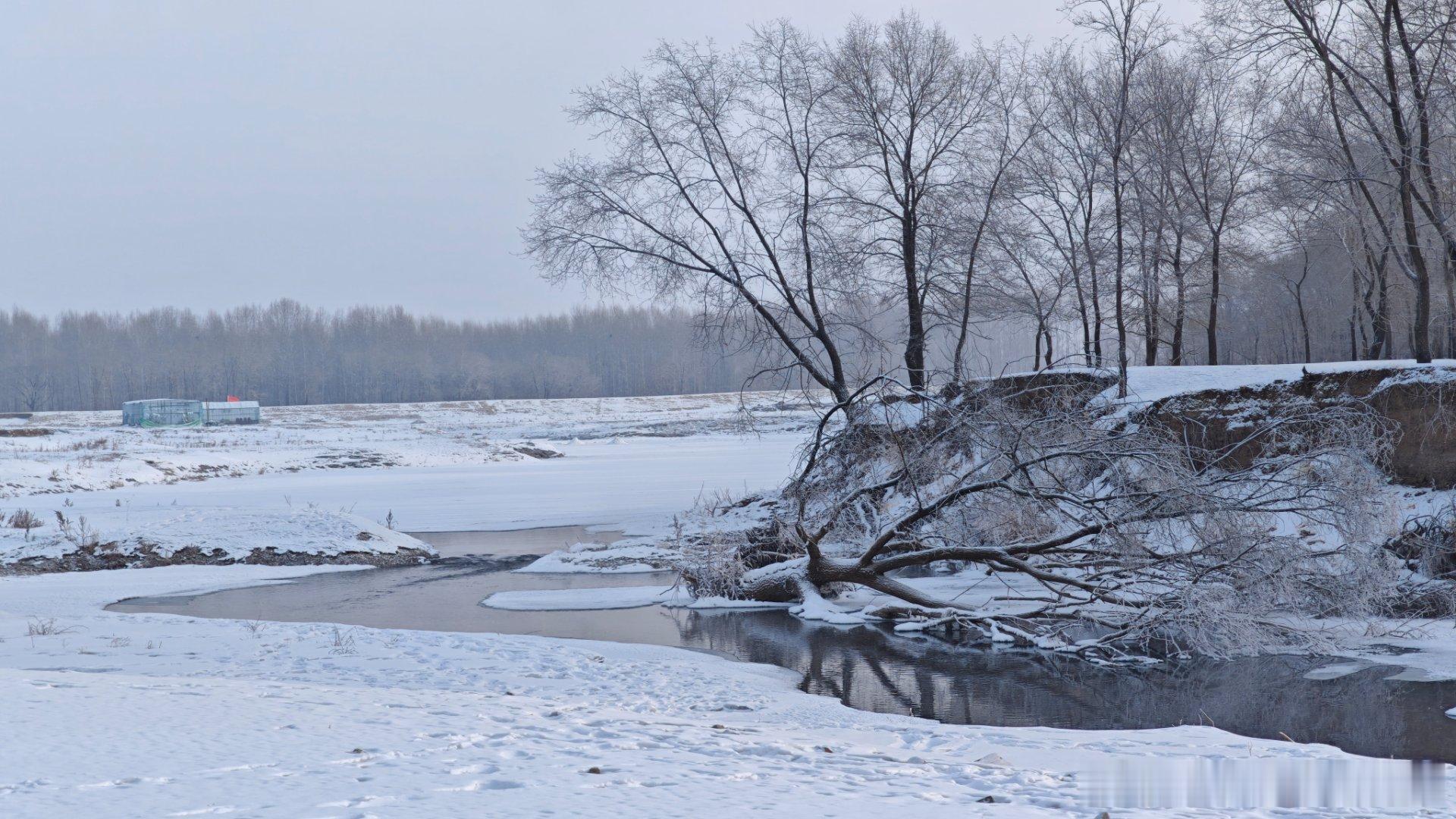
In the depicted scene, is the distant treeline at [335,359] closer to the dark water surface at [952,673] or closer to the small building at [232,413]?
the small building at [232,413]

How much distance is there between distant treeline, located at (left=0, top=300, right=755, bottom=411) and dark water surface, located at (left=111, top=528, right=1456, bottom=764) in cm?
9713

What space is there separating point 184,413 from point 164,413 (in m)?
1.28

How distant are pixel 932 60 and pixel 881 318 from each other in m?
6.09

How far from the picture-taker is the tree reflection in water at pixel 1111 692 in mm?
7934

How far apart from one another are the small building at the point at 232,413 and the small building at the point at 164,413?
0.86m

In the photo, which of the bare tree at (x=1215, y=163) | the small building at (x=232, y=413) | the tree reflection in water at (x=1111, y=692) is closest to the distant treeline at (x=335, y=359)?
the small building at (x=232, y=413)

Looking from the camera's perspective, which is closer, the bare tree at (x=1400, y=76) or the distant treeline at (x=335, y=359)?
the bare tree at (x=1400, y=76)

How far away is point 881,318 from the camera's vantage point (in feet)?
81.3

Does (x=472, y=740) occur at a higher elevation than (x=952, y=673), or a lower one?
higher

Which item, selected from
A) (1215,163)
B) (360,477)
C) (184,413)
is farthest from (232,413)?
(1215,163)

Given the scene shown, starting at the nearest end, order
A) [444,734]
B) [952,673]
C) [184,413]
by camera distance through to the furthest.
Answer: [444,734] < [952,673] < [184,413]

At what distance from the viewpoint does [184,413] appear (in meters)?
74.6

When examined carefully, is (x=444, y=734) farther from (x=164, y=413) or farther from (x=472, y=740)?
(x=164, y=413)

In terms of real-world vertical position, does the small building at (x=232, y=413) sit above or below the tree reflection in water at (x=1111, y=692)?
above
